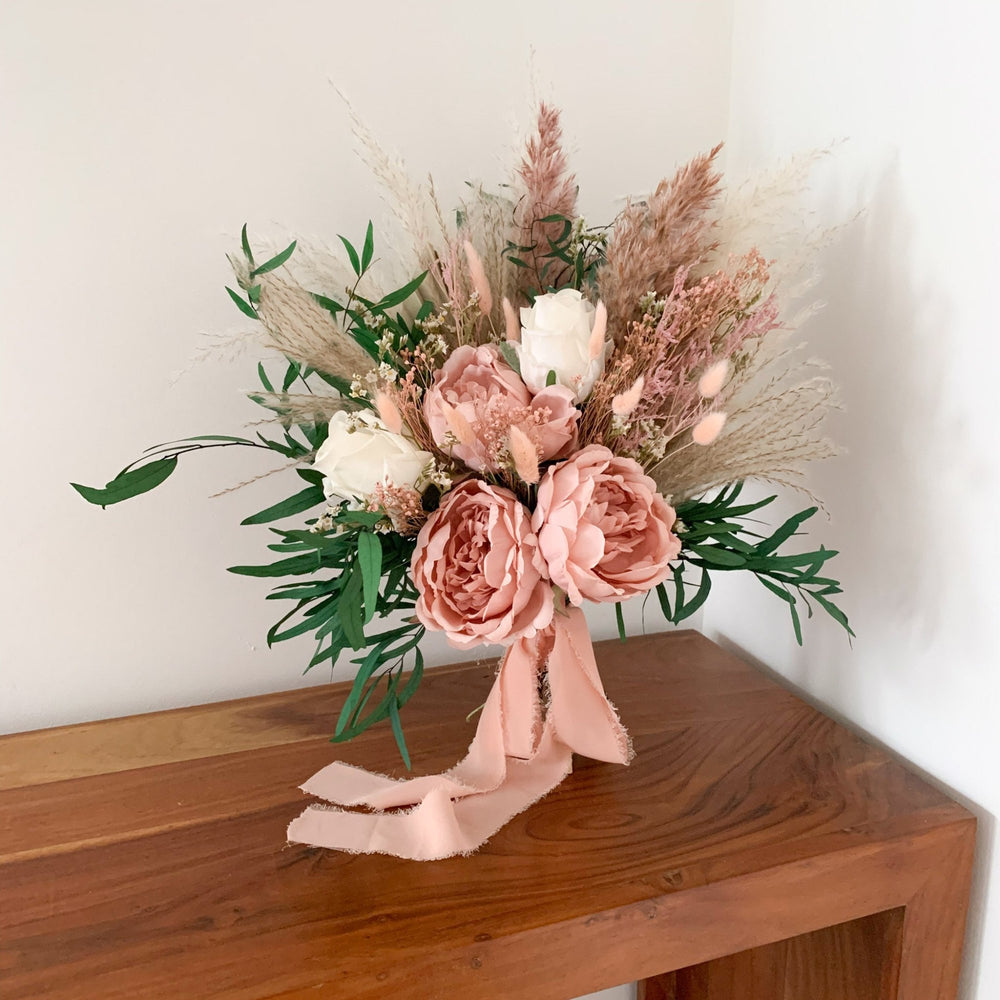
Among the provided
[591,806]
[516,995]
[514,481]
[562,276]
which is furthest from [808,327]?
[516,995]

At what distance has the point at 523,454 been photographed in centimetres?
58

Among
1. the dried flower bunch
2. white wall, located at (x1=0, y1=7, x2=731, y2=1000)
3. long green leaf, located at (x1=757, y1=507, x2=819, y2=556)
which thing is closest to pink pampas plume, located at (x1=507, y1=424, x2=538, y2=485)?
the dried flower bunch

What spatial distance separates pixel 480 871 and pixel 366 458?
13.8 inches

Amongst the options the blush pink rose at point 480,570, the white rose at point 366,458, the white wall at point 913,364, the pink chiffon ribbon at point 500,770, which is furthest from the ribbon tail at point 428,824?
the white wall at point 913,364

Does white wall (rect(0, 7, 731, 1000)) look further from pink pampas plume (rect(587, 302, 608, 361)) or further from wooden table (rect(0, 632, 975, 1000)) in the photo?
pink pampas plume (rect(587, 302, 608, 361))

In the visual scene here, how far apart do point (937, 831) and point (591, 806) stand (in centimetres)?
30

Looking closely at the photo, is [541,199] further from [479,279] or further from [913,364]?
[913,364]

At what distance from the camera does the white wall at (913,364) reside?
693mm

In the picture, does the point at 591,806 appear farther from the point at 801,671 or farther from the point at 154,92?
the point at 154,92

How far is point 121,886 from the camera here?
25.0 inches

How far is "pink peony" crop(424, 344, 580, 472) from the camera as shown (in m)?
0.61

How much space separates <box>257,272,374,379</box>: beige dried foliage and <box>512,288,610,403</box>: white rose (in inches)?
6.0

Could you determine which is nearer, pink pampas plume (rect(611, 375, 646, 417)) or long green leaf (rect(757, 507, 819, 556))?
pink pampas plume (rect(611, 375, 646, 417))

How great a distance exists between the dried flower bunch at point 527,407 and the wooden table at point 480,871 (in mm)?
153
